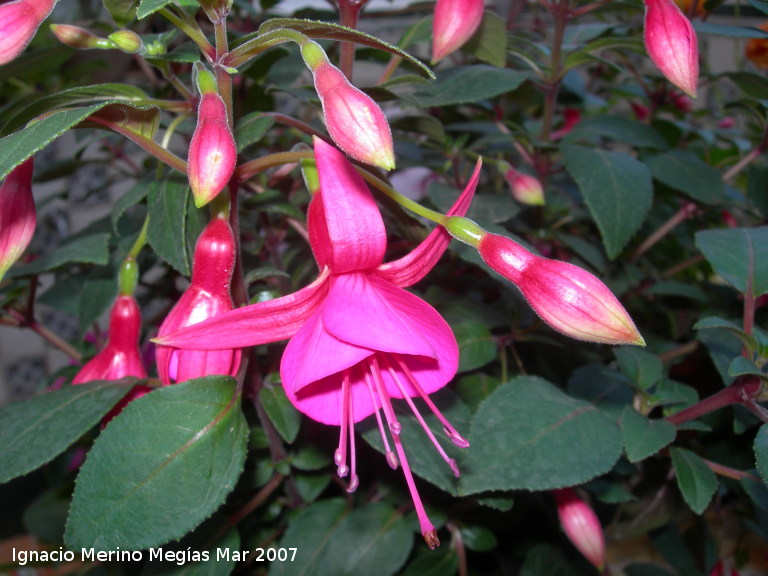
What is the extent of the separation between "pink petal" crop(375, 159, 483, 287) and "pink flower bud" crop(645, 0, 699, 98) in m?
0.21

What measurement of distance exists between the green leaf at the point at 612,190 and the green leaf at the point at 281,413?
1.11ft

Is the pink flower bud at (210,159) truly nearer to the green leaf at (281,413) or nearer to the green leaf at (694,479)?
the green leaf at (281,413)

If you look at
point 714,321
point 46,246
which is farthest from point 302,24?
point 46,246

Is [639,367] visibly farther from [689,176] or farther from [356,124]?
[356,124]

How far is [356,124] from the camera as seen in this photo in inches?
13.0

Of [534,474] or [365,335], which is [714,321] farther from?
[365,335]

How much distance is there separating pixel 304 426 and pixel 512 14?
29.5 inches

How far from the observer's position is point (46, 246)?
1.59 meters

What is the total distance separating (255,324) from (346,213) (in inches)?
3.8

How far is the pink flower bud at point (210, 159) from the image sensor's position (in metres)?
0.34

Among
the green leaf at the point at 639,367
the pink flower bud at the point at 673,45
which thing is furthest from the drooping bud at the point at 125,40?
the green leaf at the point at 639,367

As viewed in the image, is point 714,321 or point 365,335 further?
point 714,321

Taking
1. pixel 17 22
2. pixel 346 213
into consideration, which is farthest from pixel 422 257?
pixel 17 22

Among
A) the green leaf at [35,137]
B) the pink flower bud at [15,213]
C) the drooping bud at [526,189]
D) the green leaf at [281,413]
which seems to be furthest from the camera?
the drooping bud at [526,189]
